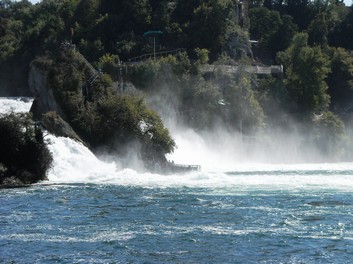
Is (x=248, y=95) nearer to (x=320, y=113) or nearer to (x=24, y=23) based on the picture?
(x=320, y=113)

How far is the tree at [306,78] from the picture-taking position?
363ft

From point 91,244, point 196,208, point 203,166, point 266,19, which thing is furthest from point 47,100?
point 266,19

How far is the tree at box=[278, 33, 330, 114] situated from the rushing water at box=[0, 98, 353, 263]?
129ft

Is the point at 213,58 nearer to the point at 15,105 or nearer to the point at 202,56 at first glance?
the point at 202,56

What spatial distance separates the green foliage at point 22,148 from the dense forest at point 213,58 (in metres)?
29.6

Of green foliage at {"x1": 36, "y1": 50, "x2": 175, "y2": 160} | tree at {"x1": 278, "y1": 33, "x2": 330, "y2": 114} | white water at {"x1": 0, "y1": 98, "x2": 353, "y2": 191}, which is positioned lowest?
white water at {"x1": 0, "y1": 98, "x2": 353, "y2": 191}

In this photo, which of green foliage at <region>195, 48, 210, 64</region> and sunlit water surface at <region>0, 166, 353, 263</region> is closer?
sunlit water surface at <region>0, 166, 353, 263</region>

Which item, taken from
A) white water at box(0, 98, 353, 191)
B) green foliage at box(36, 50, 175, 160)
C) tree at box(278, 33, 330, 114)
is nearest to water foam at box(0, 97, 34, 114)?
green foliage at box(36, 50, 175, 160)

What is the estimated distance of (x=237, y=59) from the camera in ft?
374

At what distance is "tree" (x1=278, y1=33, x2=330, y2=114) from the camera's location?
110688 mm

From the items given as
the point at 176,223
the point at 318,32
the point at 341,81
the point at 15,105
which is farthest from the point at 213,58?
the point at 176,223

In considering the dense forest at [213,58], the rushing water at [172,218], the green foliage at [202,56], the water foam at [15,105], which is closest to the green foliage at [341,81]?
the dense forest at [213,58]

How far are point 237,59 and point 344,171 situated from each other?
114 feet

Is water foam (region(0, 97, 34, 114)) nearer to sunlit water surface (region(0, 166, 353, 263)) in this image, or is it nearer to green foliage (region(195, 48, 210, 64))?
green foliage (region(195, 48, 210, 64))
